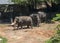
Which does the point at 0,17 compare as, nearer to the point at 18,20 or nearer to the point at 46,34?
the point at 18,20

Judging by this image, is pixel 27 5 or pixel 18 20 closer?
pixel 18 20

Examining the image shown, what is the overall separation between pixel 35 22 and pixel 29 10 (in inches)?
315

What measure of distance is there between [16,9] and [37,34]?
47.0 feet

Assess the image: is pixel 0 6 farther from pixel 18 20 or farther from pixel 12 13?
pixel 18 20

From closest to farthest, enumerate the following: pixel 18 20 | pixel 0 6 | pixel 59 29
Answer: pixel 59 29 < pixel 18 20 < pixel 0 6

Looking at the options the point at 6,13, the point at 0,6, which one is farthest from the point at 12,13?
the point at 0,6

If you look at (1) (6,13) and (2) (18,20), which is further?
(1) (6,13)

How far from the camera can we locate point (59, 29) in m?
3.59

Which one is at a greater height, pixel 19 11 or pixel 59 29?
pixel 59 29

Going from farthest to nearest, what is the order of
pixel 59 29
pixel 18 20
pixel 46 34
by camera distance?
pixel 18 20 < pixel 46 34 < pixel 59 29

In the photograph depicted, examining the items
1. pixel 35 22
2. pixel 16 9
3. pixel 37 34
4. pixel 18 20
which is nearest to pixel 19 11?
pixel 16 9

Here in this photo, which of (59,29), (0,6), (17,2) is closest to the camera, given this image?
(59,29)

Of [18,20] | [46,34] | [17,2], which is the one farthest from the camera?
[17,2]

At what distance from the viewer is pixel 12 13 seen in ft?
90.1
